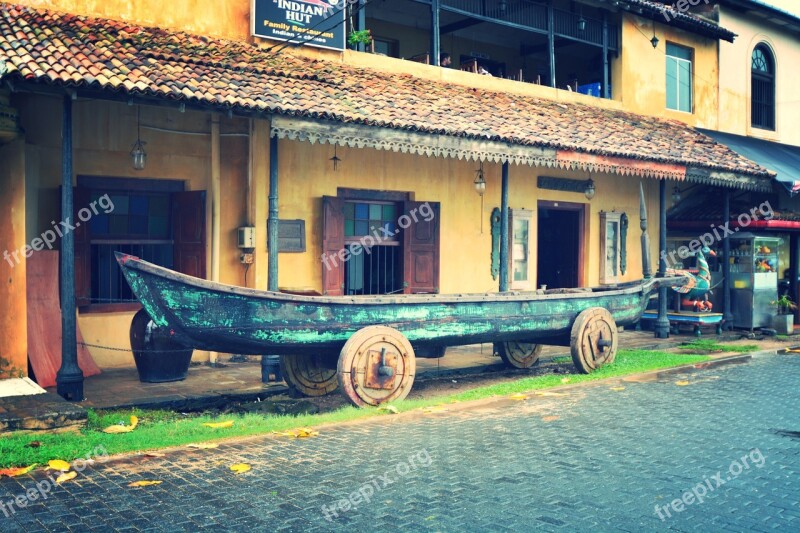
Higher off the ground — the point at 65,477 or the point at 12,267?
the point at 12,267

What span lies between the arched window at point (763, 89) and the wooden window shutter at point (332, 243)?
532 inches

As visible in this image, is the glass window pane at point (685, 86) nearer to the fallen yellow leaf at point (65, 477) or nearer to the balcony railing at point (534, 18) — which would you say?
the balcony railing at point (534, 18)

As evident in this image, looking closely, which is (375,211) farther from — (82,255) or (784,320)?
(784,320)

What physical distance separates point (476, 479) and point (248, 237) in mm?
6492

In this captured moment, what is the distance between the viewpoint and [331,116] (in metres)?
9.77

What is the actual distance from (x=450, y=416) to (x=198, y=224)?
5.14m

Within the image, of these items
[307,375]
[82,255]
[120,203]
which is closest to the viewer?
[307,375]

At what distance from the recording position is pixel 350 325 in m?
8.40

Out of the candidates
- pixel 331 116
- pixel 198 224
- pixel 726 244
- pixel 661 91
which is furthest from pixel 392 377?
pixel 661 91

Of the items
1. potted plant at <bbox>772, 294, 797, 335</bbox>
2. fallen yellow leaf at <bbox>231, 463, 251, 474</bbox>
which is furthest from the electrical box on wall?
potted plant at <bbox>772, 294, 797, 335</bbox>

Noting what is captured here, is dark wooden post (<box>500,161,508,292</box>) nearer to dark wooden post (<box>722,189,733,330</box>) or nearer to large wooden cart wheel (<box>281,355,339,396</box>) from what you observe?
large wooden cart wheel (<box>281,355,339,396</box>)

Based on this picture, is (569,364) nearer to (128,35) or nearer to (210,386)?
(210,386)

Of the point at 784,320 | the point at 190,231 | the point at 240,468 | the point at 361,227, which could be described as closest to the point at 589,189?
the point at 784,320

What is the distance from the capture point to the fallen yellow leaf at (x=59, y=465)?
5.89 m
